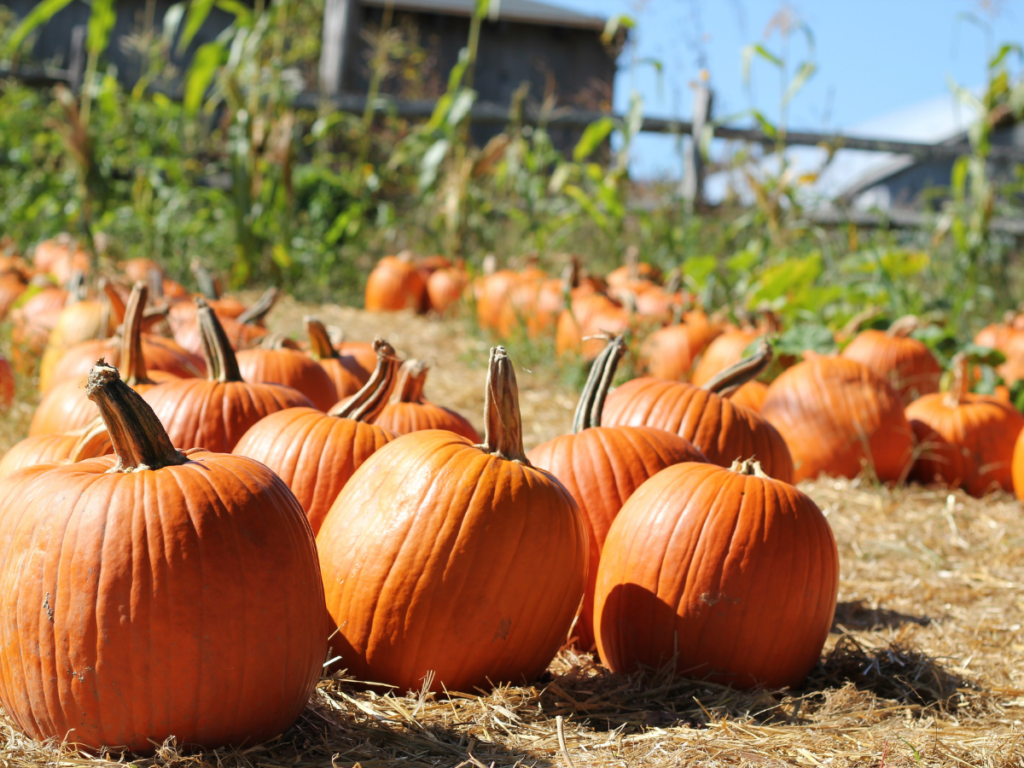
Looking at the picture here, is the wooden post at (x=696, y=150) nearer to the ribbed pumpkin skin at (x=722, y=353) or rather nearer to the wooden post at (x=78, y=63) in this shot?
the ribbed pumpkin skin at (x=722, y=353)

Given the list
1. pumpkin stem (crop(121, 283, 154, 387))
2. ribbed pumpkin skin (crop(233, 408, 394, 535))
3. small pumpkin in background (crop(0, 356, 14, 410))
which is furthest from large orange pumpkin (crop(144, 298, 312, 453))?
small pumpkin in background (crop(0, 356, 14, 410))

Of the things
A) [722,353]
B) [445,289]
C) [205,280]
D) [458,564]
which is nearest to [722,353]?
[722,353]

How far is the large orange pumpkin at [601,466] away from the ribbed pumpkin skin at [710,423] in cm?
34

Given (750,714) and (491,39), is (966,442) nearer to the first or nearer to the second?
(750,714)

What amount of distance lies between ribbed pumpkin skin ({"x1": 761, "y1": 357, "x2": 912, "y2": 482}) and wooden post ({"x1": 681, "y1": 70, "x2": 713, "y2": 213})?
511 centimetres

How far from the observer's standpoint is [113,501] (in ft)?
4.80

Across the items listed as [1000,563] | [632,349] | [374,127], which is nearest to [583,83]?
[374,127]

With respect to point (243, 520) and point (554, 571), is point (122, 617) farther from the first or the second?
point (554, 571)

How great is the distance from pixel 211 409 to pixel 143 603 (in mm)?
1061

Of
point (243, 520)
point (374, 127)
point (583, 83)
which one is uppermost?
point (583, 83)

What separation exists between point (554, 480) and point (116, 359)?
1.81 metres

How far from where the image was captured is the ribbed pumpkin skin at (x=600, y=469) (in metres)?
2.17

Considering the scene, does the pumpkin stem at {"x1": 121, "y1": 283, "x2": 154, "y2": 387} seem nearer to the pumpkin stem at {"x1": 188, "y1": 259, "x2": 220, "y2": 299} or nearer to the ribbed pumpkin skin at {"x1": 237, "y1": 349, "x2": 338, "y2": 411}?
the ribbed pumpkin skin at {"x1": 237, "y1": 349, "x2": 338, "y2": 411}

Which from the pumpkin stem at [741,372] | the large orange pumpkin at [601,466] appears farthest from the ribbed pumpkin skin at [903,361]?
the large orange pumpkin at [601,466]
